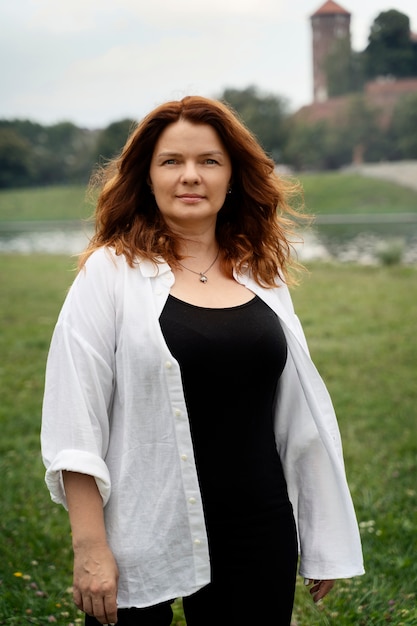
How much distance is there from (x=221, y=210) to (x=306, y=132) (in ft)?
220

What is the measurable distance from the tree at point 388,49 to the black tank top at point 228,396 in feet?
290

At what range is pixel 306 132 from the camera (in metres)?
67.2

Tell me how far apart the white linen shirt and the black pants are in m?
0.08

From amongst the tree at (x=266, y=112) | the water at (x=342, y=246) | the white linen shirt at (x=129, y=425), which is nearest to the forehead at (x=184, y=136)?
the white linen shirt at (x=129, y=425)

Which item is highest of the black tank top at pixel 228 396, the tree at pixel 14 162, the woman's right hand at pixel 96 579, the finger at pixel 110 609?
the black tank top at pixel 228 396

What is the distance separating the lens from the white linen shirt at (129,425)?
189 centimetres

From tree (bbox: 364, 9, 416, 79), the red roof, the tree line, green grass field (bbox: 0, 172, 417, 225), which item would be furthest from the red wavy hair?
the red roof

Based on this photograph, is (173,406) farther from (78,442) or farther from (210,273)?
(210,273)

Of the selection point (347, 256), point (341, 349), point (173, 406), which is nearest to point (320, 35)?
point (347, 256)

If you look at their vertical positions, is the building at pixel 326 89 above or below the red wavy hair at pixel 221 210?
below

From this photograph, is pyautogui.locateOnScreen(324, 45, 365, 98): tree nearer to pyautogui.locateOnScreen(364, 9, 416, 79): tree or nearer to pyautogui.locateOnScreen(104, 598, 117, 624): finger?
pyautogui.locateOnScreen(364, 9, 416, 79): tree

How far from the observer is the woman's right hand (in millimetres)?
1868

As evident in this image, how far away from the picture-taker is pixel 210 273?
2.23 meters

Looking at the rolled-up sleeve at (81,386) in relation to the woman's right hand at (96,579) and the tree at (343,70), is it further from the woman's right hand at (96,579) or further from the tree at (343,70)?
the tree at (343,70)
